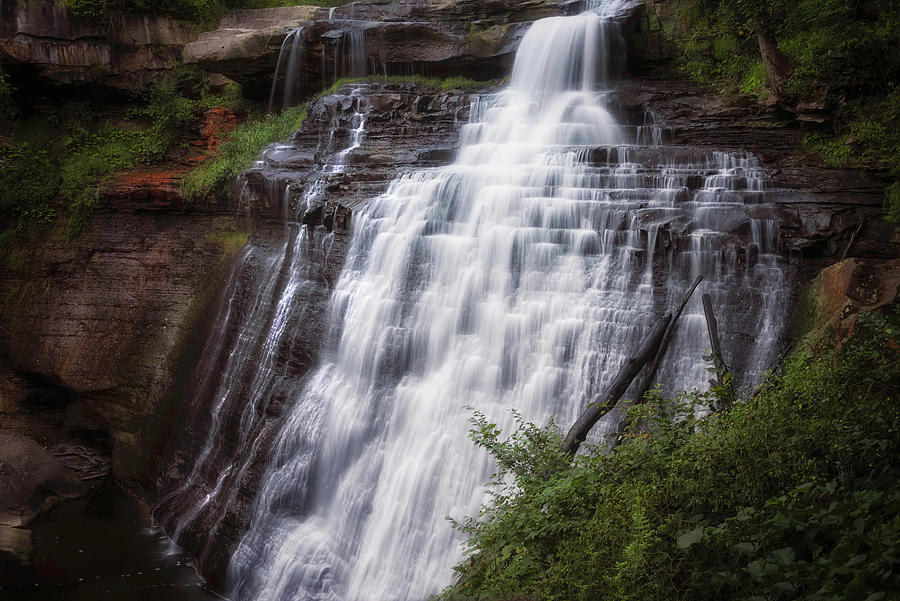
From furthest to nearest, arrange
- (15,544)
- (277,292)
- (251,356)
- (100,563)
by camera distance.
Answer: (277,292) → (251,356) → (15,544) → (100,563)

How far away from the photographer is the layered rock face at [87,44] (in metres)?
14.8

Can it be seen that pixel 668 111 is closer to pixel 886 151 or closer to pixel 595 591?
pixel 886 151

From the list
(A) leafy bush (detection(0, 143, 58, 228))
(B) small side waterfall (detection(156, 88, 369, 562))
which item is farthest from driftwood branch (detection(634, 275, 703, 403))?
(A) leafy bush (detection(0, 143, 58, 228))

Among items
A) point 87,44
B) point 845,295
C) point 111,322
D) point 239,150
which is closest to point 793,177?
point 845,295

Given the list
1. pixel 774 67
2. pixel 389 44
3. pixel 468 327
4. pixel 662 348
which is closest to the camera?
pixel 662 348

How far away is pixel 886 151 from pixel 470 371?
6324 mm

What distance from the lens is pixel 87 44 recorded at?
1577cm

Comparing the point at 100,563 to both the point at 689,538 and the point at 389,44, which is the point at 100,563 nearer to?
the point at 689,538

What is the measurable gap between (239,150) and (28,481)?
7609mm

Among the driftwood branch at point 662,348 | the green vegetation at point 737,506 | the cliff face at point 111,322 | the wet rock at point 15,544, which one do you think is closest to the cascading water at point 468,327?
the driftwood branch at point 662,348

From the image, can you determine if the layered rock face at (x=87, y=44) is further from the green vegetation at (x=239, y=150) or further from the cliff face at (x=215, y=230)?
the green vegetation at (x=239, y=150)

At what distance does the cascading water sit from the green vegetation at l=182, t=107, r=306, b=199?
4101 mm

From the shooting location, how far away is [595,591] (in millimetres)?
4422

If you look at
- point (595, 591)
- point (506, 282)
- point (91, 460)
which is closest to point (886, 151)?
point (506, 282)
